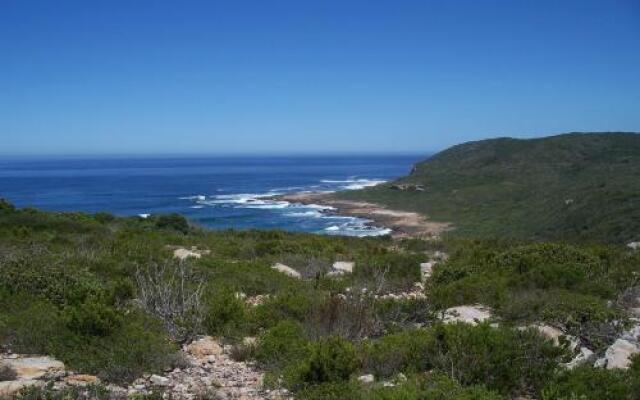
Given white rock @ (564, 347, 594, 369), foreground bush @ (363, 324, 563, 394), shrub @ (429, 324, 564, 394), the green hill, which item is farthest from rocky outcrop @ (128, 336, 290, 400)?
the green hill

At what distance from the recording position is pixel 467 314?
833 cm

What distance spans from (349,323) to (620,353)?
124 inches

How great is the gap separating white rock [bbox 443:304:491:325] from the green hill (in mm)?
26267

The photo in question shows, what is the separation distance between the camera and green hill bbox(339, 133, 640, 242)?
46.9m

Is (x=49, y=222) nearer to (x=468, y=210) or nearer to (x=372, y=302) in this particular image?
(x=372, y=302)

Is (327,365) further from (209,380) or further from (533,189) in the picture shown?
(533,189)

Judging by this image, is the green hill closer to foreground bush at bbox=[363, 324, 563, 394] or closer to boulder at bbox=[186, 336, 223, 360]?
foreground bush at bbox=[363, 324, 563, 394]

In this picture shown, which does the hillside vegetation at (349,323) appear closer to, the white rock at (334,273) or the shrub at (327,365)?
the shrub at (327,365)

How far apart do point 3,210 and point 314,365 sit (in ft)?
77.7

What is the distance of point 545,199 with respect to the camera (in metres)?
69.8

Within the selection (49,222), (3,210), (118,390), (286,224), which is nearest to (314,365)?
(118,390)

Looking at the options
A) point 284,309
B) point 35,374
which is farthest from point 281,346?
point 35,374

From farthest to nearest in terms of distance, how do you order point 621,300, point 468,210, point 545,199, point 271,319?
point 468,210
point 545,199
point 621,300
point 271,319

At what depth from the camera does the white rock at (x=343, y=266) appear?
13330 millimetres
